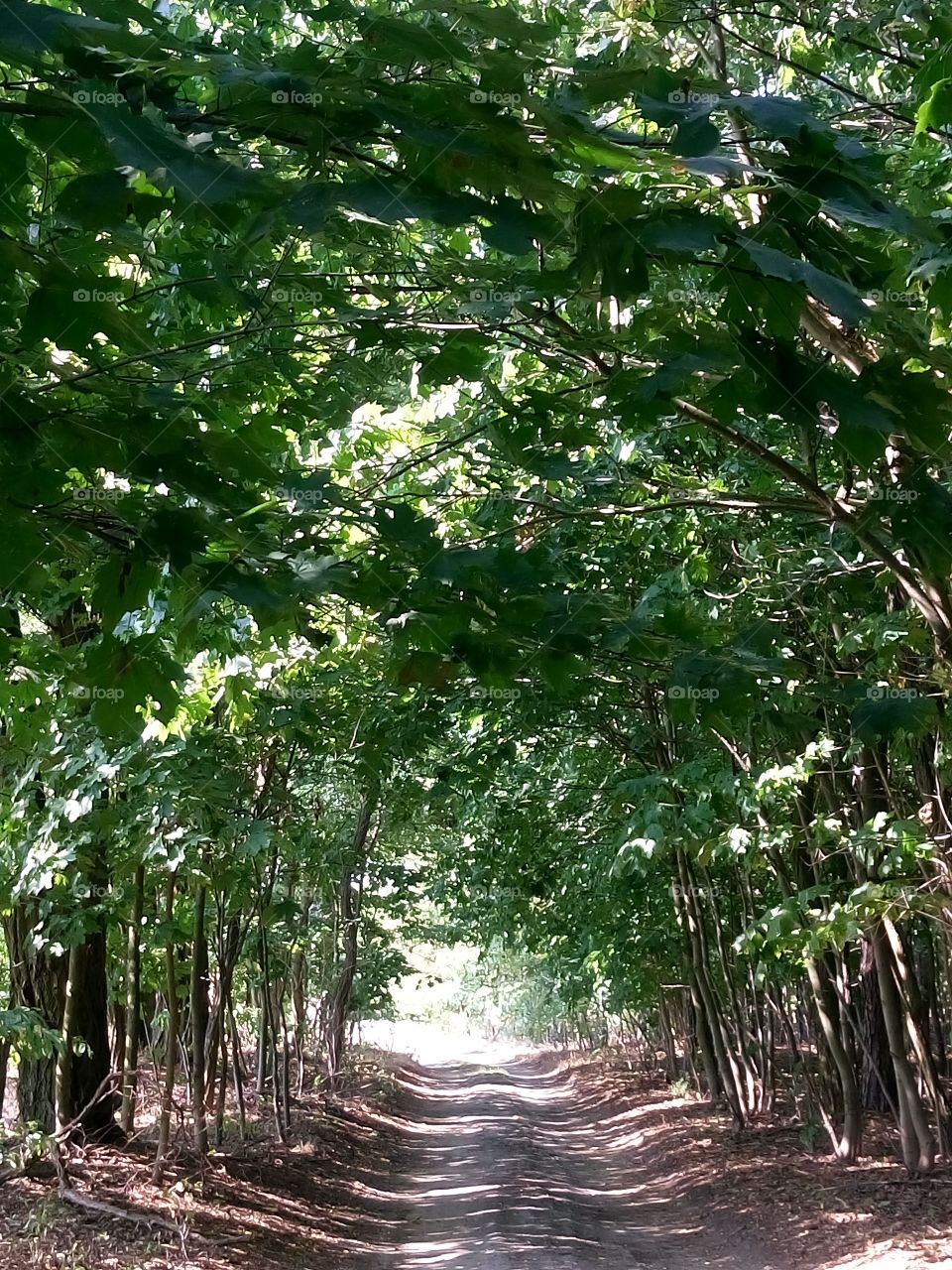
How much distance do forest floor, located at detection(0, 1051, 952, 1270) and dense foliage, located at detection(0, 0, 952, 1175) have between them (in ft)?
2.55

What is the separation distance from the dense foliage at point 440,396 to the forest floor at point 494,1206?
78 centimetres

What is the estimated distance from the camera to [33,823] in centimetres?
640
